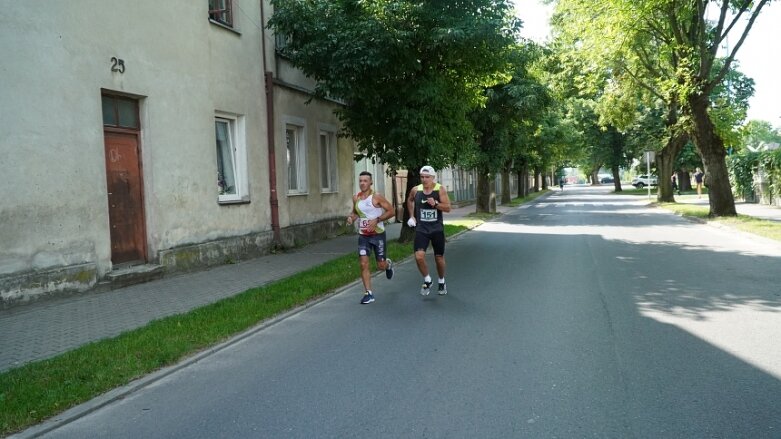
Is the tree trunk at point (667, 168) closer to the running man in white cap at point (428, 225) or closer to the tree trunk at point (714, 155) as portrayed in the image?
the tree trunk at point (714, 155)

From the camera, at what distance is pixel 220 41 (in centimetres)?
1279

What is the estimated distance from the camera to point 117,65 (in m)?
9.82

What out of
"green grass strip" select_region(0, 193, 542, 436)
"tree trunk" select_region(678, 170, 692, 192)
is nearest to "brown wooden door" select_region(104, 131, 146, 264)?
"green grass strip" select_region(0, 193, 542, 436)

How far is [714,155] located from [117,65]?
1791 cm

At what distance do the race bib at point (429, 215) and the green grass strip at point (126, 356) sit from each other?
1831 millimetres

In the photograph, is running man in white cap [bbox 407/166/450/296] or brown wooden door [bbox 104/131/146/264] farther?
brown wooden door [bbox 104/131/146/264]

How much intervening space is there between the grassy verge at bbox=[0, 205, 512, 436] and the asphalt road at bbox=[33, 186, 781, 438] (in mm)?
310

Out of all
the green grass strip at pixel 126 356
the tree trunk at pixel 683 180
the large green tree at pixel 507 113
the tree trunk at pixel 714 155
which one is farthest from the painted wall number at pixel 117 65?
the tree trunk at pixel 683 180

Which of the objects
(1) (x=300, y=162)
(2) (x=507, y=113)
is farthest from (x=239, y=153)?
(2) (x=507, y=113)

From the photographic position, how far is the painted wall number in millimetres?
9742

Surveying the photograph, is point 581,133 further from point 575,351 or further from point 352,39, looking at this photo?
point 575,351

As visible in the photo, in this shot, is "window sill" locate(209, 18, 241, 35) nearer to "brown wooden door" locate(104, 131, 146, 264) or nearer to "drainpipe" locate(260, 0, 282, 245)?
"drainpipe" locate(260, 0, 282, 245)

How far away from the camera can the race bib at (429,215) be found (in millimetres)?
8578

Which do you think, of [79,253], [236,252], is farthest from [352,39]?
[79,253]
